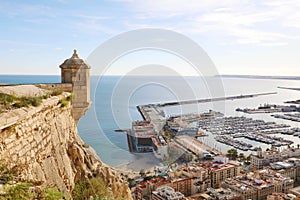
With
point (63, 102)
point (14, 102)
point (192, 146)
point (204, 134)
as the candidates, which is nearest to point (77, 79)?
point (63, 102)

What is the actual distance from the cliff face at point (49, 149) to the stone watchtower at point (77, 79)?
42cm

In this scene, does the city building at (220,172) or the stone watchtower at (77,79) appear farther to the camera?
the city building at (220,172)

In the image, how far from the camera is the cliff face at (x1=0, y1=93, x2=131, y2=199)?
80.4 inches

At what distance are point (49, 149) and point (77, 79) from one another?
5.45 feet

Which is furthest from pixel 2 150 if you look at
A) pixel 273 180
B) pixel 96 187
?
pixel 273 180

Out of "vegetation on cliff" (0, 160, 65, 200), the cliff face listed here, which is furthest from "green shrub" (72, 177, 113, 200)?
"vegetation on cliff" (0, 160, 65, 200)

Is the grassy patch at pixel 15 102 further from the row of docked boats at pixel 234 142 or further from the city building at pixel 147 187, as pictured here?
the row of docked boats at pixel 234 142

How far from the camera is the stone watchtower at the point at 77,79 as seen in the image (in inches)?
166

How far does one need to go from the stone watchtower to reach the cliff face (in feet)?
1.39

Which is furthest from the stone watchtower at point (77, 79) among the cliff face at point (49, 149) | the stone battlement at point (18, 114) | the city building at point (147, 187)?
the city building at point (147, 187)

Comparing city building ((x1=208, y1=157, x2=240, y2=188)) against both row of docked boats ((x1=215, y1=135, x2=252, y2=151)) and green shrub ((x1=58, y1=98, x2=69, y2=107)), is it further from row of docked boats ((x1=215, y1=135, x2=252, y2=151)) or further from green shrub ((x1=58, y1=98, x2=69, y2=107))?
green shrub ((x1=58, y1=98, x2=69, y2=107))

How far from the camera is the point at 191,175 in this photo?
1325cm

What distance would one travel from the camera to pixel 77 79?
4277 mm

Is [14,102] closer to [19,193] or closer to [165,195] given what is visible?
[19,193]
